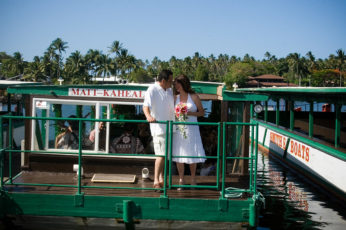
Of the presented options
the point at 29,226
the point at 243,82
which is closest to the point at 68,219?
the point at 29,226

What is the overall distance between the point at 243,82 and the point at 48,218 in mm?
134425

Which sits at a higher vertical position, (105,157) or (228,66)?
(228,66)

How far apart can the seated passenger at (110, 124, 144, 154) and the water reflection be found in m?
3.52

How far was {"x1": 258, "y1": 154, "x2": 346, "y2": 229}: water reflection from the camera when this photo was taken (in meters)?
10.2

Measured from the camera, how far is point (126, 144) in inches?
344

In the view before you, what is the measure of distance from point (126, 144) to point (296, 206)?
18.3 feet

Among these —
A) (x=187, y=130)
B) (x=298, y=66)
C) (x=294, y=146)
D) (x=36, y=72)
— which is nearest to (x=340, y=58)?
(x=298, y=66)

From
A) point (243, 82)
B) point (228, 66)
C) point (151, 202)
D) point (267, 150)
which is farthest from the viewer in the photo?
point (228, 66)

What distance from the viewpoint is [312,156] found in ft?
47.6

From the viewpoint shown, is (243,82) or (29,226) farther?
(243,82)

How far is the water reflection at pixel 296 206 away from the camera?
10227 mm

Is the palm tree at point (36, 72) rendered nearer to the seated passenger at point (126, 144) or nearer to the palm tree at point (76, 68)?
the palm tree at point (76, 68)

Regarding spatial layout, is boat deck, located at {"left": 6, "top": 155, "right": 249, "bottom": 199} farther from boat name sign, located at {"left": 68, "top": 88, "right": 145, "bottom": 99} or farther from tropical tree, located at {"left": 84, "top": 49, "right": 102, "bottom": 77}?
tropical tree, located at {"left": 84, "top": 49, "right": 102, "bottom": 77}

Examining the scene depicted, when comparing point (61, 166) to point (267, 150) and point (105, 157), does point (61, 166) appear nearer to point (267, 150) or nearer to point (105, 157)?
point (105, 157)
